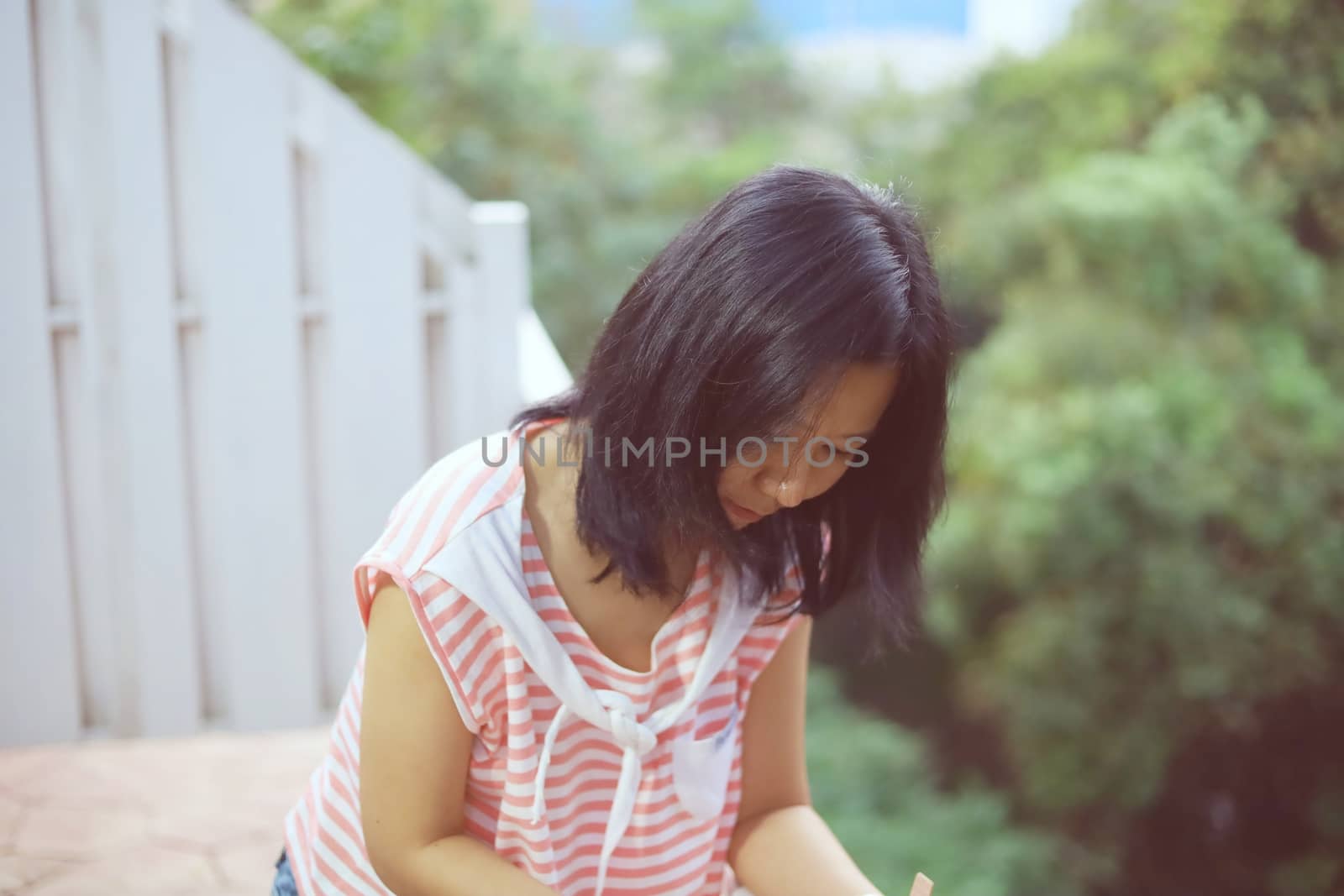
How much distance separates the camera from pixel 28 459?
193cm

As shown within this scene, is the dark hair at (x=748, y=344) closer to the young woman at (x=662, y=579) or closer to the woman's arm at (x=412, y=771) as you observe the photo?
the young woman at (x=662, y=579)

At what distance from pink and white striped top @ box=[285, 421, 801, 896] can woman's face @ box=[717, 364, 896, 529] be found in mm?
145

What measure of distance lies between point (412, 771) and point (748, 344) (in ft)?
1.41

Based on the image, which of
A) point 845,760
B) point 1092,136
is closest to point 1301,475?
point 1092,136

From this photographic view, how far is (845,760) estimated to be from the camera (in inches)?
164

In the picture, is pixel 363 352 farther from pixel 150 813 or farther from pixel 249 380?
pixel 150 813

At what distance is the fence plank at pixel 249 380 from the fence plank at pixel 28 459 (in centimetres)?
23

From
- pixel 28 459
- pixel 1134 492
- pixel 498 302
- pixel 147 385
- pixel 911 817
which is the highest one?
pixel 498 302

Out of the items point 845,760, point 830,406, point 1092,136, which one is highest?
point 1092,136

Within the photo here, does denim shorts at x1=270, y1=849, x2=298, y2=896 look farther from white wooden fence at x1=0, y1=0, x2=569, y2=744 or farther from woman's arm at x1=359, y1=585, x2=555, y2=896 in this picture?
white wooden fence at x1=0, y1=0, x2=569, y2=744

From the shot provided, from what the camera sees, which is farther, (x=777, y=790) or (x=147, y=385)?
(x=147, y=385)

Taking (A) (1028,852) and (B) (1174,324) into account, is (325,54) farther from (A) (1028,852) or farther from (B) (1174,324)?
(A) (1028,852)

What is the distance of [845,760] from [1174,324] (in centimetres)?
185

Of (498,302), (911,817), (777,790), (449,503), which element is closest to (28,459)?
(498,302)
